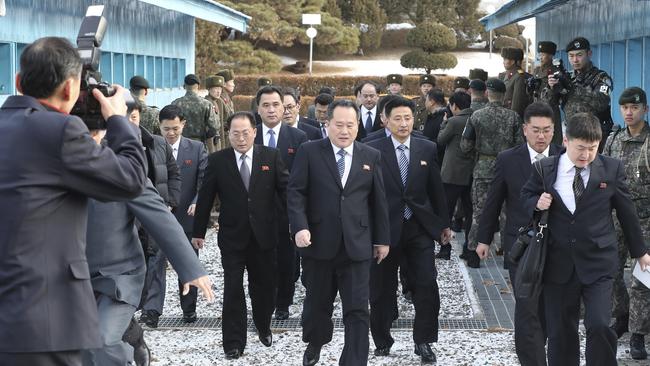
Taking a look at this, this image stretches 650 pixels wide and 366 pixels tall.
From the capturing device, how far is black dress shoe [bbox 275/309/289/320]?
982 centimetres

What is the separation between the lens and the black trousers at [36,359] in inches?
159

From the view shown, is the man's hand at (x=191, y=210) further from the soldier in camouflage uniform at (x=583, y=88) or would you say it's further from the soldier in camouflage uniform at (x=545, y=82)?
the soldier in camouflage uniform at (x=545, y=82)

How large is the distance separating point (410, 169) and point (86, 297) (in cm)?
473

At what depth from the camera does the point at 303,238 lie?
299 inches

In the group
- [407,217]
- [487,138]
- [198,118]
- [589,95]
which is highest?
[589,95]

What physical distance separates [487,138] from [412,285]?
360cm

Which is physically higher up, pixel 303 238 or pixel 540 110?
pixel 540 110

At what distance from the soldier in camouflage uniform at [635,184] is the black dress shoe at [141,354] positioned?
141 inches

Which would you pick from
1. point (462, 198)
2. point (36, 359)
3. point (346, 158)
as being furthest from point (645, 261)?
point (462, 198)

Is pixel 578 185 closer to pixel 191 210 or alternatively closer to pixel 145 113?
pixel 191 210

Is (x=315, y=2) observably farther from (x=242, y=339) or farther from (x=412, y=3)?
(x=242, y=339)

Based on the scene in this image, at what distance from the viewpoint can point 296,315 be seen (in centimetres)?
998

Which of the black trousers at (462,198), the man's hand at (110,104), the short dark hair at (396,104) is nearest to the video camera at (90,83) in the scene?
the man's hand at (110,104)

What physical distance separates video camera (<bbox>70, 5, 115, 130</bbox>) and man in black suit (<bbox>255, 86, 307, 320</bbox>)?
17.1ft
